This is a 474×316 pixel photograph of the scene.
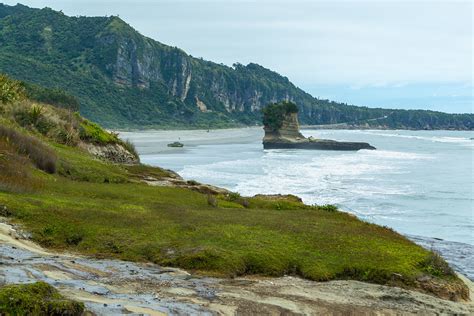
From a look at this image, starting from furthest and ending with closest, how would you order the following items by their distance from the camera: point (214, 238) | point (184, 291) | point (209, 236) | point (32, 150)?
point (32, 150)
point (209, 236)
point (214, 238)
point (184, 291)

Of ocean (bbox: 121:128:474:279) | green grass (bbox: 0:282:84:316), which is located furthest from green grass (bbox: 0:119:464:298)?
ocean (bbox: 121:128:474:279)

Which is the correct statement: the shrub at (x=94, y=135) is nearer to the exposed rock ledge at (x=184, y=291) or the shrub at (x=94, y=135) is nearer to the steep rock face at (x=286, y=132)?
the exposed rock ledge at (x=184, y=291)

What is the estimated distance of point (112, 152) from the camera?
115 feet

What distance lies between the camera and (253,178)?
52.0 m

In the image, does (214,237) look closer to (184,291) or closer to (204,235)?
(204,235)

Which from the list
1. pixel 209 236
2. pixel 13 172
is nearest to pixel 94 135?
pixel 13 172

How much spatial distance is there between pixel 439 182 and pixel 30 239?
47.8m

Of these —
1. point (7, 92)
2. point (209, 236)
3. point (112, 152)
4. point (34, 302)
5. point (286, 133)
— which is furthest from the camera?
point (286, 133)

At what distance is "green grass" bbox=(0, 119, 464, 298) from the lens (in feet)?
41.0

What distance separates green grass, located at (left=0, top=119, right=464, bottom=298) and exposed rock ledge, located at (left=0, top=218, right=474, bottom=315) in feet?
2.22

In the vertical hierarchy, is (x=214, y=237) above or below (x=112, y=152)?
below

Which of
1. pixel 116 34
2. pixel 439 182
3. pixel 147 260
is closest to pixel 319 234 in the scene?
pixel 147 260

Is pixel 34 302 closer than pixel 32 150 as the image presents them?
Yes

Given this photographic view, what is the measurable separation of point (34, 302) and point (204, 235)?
7.16 m
